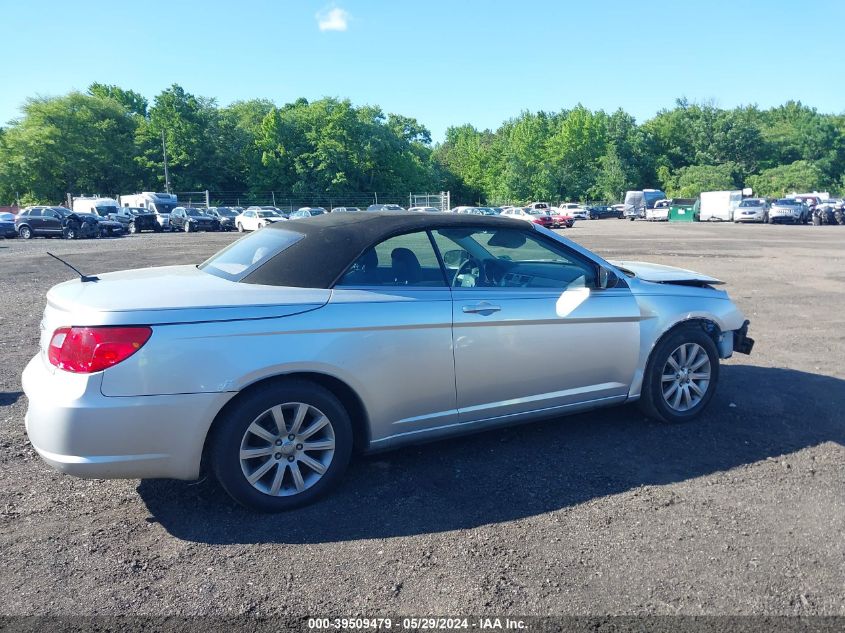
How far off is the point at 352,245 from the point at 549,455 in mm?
1915

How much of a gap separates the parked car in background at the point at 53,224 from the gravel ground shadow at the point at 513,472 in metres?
33.4

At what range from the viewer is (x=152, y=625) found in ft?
8.50

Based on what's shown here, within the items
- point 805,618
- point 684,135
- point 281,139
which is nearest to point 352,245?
point 805,618

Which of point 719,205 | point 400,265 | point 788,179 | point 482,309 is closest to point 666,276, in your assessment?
point 482,309

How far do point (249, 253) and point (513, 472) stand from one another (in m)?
2.21

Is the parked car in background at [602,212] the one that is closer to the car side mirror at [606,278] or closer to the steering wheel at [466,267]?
the car side mirror at [606,278]

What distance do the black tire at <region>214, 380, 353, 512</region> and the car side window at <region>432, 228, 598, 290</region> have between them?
1.21m

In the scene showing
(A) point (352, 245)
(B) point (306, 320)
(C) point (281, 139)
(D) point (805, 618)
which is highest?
(C) point (281, 139)

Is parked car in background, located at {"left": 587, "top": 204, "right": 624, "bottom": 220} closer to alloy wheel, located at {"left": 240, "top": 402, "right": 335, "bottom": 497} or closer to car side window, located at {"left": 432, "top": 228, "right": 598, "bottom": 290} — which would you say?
car side window, located at {"left": 432, "top": 228, "right": 598, "bottom": 290}

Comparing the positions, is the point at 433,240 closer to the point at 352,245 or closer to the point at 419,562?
the point at 352,245

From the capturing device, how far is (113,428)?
310 cm

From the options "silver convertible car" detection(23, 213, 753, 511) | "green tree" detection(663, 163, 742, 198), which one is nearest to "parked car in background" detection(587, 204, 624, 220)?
"green tree" detection(663, 163, 742, 198)

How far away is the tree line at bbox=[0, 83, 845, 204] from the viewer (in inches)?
2591

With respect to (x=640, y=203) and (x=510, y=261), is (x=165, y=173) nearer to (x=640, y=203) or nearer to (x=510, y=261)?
(x=640, y=203)
